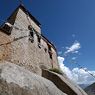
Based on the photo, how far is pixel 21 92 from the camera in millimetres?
9117

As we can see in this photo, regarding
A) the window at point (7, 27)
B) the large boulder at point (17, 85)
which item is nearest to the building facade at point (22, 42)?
the window at point (7, 27)

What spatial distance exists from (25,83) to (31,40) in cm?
906

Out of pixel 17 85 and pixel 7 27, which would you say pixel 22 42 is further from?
pixel 17 85

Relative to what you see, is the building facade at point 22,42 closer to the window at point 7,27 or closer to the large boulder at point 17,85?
the window at point 7,27

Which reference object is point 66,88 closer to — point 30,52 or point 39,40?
point 30,52

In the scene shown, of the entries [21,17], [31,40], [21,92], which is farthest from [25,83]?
[21,17]

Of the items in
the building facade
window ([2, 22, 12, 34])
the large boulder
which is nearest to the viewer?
the large boulder

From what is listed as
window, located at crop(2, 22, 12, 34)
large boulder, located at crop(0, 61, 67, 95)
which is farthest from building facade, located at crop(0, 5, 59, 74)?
large boulder, located at crop(0, 61, 67, 95)

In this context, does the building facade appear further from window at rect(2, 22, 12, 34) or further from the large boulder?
the large boulder

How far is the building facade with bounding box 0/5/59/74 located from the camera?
44.4ft

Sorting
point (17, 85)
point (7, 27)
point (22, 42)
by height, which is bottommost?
point (17, 85)

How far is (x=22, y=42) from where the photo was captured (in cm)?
1622

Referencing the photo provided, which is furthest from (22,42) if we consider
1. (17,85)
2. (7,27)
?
(17,85)

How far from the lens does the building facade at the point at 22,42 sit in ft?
44.4
